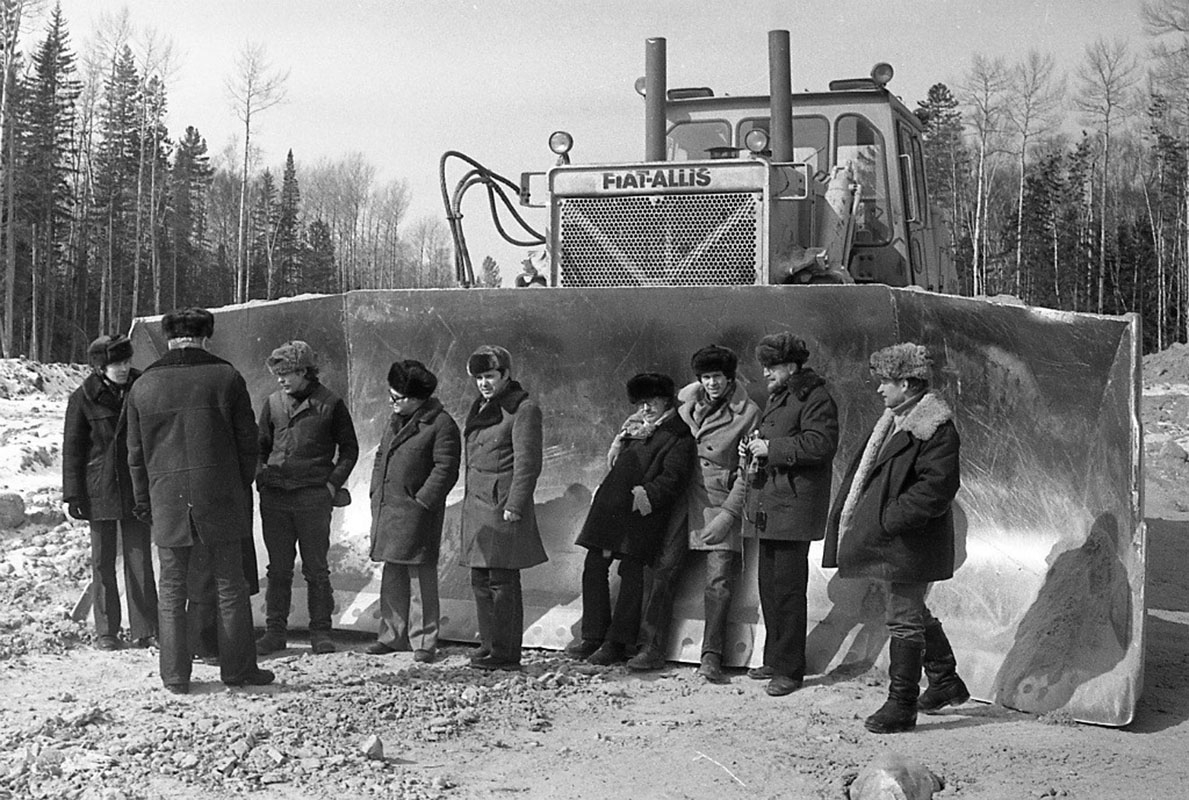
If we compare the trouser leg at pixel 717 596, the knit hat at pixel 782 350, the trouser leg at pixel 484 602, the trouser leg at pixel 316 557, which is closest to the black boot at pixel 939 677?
the trouser leg at pixel 717 596

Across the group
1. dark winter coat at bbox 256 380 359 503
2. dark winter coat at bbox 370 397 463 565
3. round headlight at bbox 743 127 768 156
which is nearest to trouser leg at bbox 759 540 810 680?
dark winter coat at bbox 370 397 463 565

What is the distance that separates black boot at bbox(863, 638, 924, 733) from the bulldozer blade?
1.84ft

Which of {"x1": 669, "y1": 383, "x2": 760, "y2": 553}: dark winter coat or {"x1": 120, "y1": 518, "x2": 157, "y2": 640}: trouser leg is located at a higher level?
{"x1": 669, "y1": 383, "x2": 760, "y2": 553}: dark winter coat

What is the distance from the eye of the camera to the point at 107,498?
7.05 metres

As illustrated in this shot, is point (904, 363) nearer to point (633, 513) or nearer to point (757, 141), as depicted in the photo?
A: point (633, 513)

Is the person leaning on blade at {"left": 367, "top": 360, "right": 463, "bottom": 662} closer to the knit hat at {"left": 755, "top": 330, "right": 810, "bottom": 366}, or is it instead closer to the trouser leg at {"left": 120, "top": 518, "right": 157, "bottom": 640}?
the trouser leg at {"left": 120, "top": 518, "right": 157, "bottom": 640}

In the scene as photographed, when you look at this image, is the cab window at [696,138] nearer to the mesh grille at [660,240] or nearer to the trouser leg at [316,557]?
the mesh grille at [660,240]

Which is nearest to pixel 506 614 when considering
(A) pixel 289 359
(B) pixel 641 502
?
(B) pixel 641 502

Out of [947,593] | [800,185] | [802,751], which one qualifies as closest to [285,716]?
[802,751]

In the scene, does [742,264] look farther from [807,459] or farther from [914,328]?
[807,459]

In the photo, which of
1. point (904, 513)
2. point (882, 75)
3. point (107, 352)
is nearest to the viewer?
point (904, 513)

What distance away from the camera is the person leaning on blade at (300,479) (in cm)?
687

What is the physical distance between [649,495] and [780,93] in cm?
232

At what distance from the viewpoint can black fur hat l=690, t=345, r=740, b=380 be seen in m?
6.36
